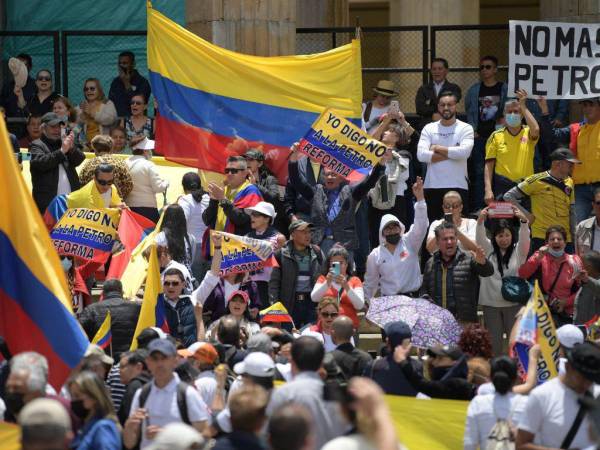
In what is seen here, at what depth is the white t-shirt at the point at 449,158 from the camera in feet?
56.6

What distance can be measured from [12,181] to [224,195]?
5.01 m

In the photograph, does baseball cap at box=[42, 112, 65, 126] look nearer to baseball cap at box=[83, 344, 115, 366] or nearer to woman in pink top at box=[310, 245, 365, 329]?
woman in pink top at box=[310, 245, 365, 329]

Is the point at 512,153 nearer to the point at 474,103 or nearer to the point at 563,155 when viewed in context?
the point at 563,155

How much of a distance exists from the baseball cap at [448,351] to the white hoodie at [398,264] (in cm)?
329

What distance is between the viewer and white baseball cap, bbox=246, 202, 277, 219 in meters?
15.6

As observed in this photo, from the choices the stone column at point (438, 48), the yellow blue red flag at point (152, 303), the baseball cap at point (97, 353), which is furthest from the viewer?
the stone column at point (438, 48)

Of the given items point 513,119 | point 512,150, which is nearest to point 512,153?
point 512,150

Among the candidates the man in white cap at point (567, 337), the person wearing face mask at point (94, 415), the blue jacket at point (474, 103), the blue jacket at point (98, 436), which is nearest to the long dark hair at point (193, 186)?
the blue jacket at point (474, 103)

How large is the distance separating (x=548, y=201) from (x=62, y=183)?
15.1 feet

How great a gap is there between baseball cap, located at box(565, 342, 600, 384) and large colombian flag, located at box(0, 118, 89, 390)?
3094mm

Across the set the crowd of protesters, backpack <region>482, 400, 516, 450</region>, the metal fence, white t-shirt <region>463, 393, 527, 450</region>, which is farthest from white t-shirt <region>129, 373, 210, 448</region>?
the metal fence

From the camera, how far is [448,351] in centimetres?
1212

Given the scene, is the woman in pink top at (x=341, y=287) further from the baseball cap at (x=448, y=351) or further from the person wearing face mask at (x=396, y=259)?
the baseball cap at (x=448, y=351)

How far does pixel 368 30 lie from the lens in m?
20.2
